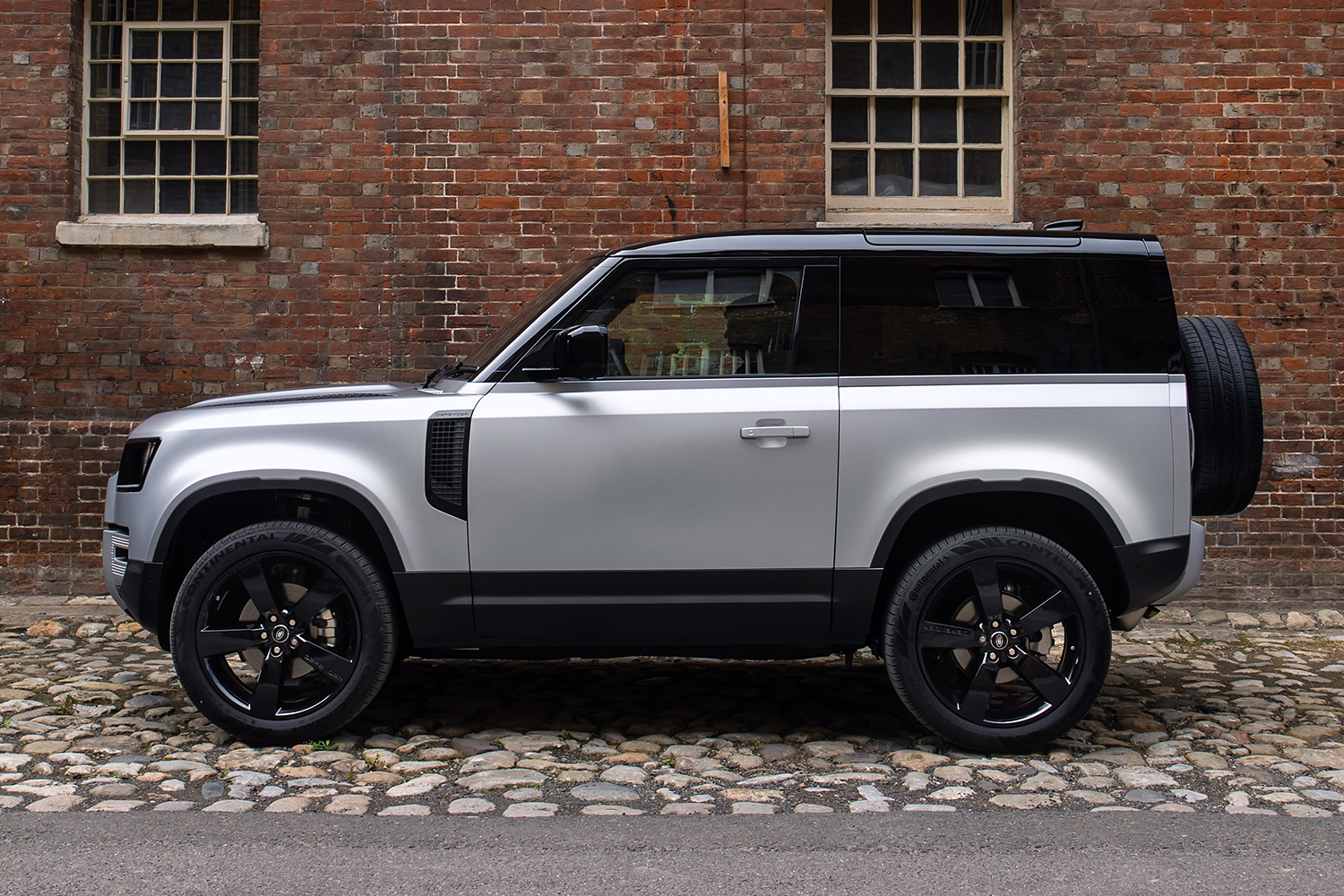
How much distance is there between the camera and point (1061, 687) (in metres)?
4.16

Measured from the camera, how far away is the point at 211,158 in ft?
26.2

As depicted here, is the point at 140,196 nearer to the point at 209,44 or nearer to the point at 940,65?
the point at 209,44

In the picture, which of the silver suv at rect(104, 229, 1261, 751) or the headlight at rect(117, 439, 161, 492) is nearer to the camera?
the silver suv at rect(104, 229, 1261, 751)

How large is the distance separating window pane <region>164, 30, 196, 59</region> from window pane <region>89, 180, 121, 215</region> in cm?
103

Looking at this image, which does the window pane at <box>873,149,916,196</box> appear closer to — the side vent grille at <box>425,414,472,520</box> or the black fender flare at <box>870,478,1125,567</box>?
the black fender flare at <box>870,478,1125,567</box>

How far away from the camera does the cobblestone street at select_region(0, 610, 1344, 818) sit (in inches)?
146

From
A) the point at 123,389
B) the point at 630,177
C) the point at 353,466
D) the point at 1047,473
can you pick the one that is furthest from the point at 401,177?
the point at 1047,473

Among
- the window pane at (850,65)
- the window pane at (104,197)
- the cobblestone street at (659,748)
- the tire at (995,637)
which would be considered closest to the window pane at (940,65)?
the window pane at (850,65)

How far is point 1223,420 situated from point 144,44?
7637 mm

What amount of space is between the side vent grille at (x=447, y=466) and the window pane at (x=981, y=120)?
207 inches

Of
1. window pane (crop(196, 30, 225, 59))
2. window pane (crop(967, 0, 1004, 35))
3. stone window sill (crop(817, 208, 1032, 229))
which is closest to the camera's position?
stone window sill (crop(817, 208, 1032, 229))

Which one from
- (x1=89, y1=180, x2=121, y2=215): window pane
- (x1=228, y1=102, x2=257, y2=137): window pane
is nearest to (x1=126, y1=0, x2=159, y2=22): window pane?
(x1=228, y1=102, x2=257, y2=137): window pane

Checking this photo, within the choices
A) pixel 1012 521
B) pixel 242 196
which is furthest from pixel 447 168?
pixel 1012 521

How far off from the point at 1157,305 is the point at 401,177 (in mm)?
5291
